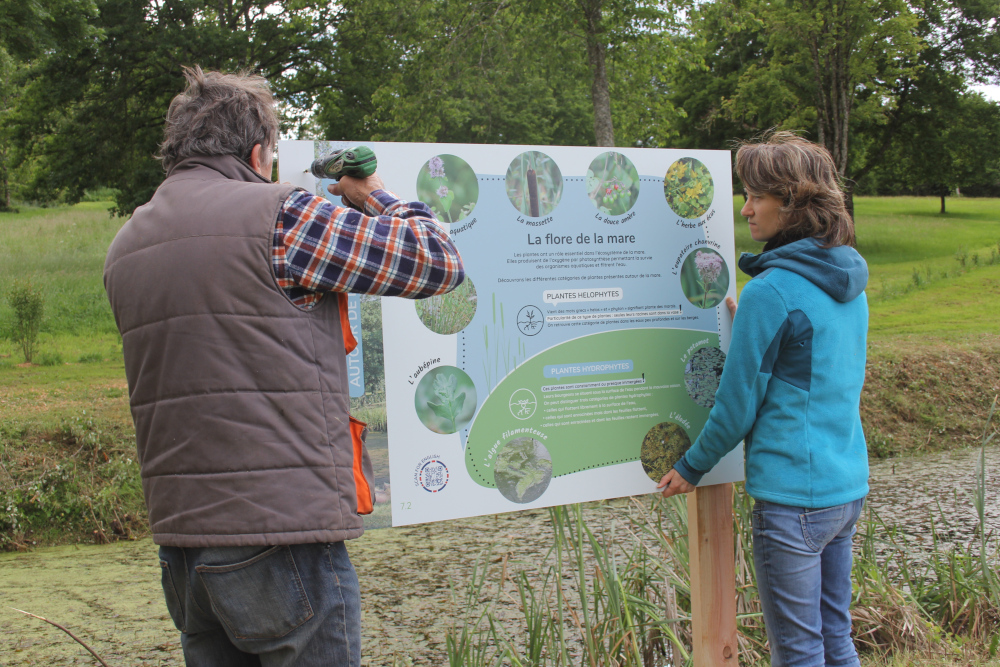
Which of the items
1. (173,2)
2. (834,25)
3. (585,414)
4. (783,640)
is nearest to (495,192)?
(585,414)

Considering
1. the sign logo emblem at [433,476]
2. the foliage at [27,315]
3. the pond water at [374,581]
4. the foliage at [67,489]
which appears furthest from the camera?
the foliage at [27,315]

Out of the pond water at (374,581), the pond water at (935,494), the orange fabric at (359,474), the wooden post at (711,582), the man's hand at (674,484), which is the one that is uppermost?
the orange fabric at (359,474)

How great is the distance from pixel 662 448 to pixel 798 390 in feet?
1.67

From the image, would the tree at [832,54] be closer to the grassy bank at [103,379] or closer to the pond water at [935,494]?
the grassy bank at [103,379]

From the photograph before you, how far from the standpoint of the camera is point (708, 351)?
214cm

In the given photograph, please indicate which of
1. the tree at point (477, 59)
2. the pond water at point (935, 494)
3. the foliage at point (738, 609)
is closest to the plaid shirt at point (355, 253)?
the foliage at point (738, 609)

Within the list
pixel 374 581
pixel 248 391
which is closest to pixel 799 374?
pixel 248 391

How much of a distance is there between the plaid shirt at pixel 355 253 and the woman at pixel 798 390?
0.71 metres

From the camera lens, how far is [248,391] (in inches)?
47.5

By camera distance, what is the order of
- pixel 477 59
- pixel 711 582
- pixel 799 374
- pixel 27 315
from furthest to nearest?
1. pixel 477 59
2. pixel 27 315
3. pixel 711 582
4. pixel 799 374

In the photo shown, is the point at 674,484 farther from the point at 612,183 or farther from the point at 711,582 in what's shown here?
the point at 612,183

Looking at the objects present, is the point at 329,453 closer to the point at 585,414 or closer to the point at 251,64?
the point at 585,414

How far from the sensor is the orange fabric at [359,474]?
53.7 inches

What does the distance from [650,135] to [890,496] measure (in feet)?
19.4
